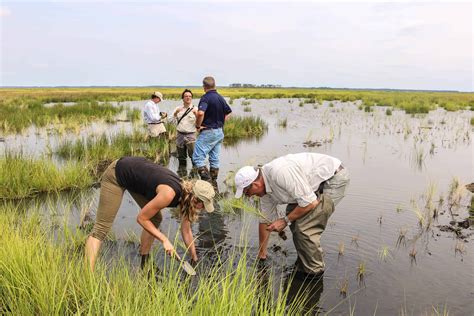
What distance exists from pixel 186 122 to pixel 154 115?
1.64 meters

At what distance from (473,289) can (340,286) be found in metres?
1.52

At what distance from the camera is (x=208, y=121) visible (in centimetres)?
820

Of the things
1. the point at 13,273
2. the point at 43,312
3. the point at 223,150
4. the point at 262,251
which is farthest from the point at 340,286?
the point at 223,150

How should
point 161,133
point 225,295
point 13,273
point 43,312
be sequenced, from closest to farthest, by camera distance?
point 225,295, point 43,312, point 13,273, point 161,133

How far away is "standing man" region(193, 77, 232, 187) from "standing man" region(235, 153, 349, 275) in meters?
3.97

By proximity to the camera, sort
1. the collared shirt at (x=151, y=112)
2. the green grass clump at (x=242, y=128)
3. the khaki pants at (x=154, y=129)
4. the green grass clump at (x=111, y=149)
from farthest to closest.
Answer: the green grass clump at (x=242, y=128) < the khaki pants at (x=154, y=129) < the collared shirt at (x=151, y=112) < the green grass clump at (x=111, y=149)

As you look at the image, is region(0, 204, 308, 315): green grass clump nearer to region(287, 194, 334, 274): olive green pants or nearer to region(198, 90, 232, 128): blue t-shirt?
region(287, 194, 334, 274): olive green pants

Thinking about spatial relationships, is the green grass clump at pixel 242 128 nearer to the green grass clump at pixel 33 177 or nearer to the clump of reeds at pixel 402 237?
the green grass clump at pixel 33 177

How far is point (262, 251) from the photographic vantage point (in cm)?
481

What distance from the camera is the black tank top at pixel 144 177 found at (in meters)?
3.82

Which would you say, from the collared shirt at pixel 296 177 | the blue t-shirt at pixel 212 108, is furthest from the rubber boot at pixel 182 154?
the collared shirt at pixel 296 177

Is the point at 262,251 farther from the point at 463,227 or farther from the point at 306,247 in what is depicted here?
the point at 463,227

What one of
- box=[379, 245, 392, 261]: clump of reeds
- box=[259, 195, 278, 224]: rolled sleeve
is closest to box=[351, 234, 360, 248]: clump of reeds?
box=[379, 245, 392, 261]: clump of reeds

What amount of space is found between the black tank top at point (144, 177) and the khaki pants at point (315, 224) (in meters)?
1.45
